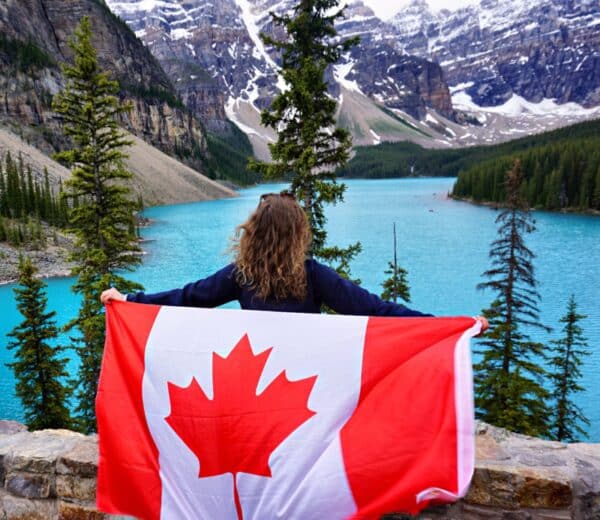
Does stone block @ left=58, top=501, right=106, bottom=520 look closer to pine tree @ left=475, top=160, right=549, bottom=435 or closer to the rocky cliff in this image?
pine tree @ left=475, top=160, right=549, bottom=435

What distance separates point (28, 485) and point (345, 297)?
2804mm

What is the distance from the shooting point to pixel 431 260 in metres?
41.6

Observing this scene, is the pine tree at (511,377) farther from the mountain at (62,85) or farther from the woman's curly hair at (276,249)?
the mountain at (62,85)

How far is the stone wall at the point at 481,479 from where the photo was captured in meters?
3.05

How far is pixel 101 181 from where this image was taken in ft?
50.2

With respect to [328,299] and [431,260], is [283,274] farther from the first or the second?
[431,260]

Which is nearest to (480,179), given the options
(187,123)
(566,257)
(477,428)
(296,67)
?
(566,257)

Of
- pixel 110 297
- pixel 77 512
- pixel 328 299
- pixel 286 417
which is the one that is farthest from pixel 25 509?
pixel 328 299

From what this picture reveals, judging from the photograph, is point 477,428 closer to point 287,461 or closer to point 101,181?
point 287,461

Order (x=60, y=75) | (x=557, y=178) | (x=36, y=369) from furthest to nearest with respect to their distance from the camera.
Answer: (x=60, y=75) → (x=557, y=178) → (x=36, y=369)

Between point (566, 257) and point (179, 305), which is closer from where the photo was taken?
point (179, 305)

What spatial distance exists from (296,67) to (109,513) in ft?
41.2

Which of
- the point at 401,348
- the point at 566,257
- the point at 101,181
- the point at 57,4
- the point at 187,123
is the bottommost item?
the point at 566,257

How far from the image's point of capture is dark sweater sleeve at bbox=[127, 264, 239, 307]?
11.4 ft
